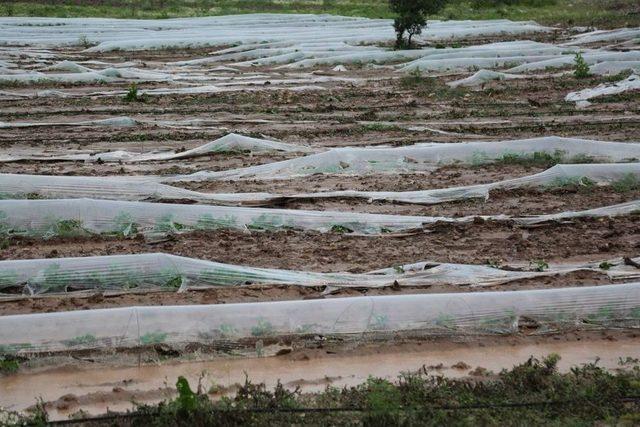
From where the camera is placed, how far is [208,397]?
4848 millimetres

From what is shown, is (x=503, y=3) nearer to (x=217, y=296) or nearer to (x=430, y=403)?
(x=217, y=296)

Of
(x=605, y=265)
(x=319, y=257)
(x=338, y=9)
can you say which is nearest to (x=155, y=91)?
(x=319, y=257)

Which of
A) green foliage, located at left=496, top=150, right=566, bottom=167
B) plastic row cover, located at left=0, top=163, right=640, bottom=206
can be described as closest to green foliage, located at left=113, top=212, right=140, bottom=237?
plastic row cover, located at left=0, top=163, right=640, bottom=206

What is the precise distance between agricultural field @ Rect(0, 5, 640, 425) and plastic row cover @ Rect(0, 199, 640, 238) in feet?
0.06

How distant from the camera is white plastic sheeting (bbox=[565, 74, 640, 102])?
13.6 m

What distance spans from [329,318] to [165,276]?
1.35 meters

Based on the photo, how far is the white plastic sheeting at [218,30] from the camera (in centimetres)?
2194

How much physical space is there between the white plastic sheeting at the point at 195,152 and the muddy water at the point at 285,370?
4.92 meters

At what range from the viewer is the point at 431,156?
9.81 m

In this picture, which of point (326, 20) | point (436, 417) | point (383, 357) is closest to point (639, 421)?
point (436, 417)

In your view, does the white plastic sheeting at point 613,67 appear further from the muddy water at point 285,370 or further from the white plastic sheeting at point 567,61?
the muddy water at point 285,370

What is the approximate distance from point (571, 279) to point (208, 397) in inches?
116

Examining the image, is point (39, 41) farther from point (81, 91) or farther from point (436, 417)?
point (436, 417)

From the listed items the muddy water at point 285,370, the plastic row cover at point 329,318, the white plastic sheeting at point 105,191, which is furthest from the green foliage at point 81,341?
the white plastic sheeting at point 105,191
